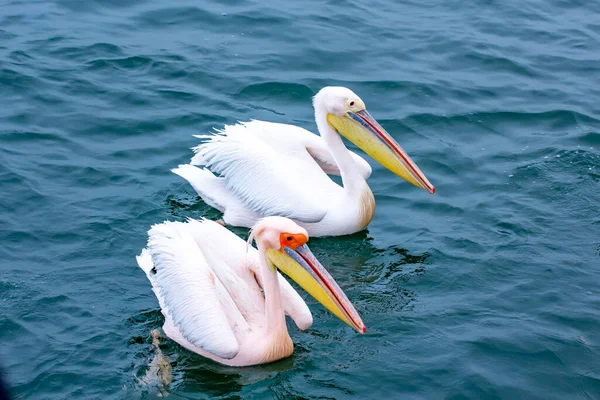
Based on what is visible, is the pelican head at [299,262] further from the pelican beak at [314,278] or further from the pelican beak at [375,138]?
the pelican beak at [375,138]

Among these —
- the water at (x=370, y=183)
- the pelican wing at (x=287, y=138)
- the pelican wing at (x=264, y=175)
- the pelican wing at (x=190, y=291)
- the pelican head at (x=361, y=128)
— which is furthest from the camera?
the pelican wing at (x=287, y=138)

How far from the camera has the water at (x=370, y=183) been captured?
17.6 ft

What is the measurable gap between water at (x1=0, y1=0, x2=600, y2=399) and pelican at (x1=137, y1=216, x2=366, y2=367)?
20cm

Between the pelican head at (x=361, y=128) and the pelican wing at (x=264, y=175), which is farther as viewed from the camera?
the pelican head at (x=361, y=128)

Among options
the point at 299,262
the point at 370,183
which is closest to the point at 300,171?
the point at 370,183

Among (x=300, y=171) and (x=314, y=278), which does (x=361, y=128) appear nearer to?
(x=300, y=171)

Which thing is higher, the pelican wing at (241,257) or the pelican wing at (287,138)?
the pelican wing at (287,138)

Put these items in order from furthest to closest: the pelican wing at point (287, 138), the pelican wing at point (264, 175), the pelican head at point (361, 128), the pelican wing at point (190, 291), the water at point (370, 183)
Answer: the pelican wing at point (287, 138) < the pelican head at point (361, 128) < the pelican wing at point (264, 175) < the water at point (370, 183) < the pelican wing at point (190, 291)

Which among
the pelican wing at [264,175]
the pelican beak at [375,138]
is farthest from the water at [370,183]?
the pelican beak at [375,138]

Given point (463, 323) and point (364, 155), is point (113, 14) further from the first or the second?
point (463, 323)

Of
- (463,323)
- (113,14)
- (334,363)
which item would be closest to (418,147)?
(463,323)

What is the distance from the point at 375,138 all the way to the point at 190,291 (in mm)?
2424

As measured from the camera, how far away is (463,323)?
5820mm

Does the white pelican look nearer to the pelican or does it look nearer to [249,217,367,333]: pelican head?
the pelican
